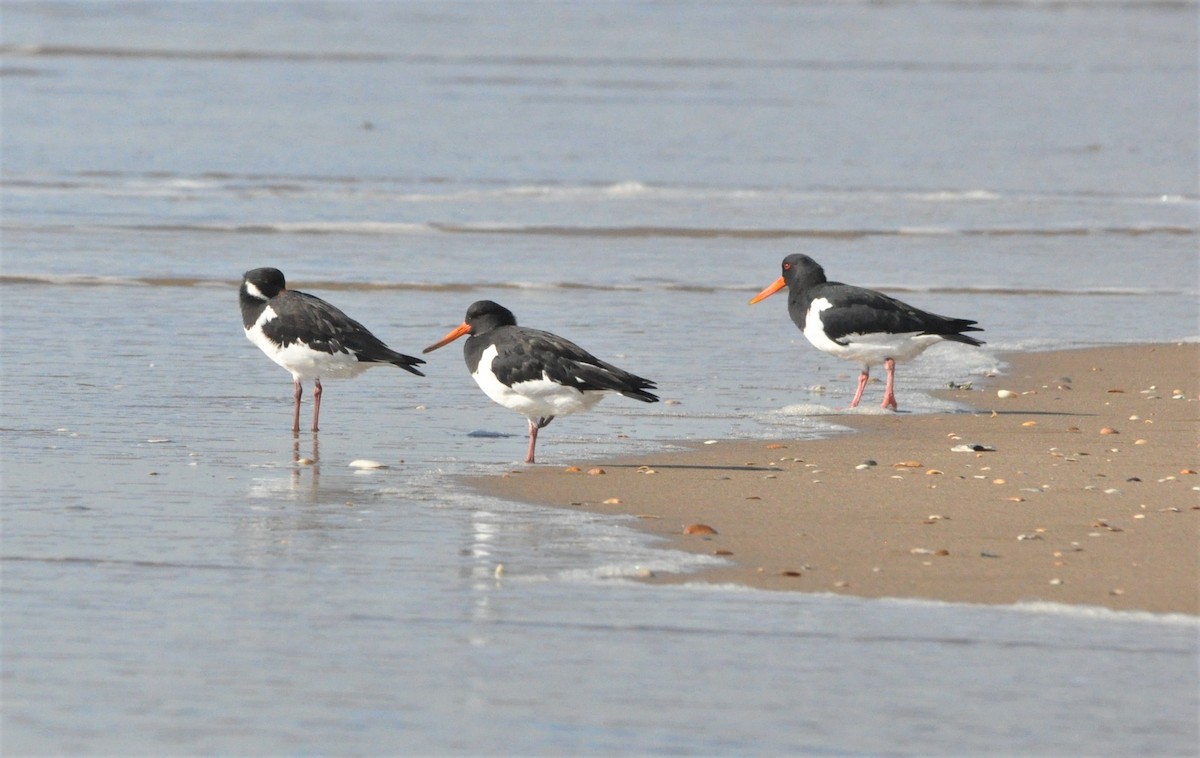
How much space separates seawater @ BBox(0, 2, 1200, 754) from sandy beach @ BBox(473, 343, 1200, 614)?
253 millimetres

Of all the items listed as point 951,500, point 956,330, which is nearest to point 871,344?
point 956,330

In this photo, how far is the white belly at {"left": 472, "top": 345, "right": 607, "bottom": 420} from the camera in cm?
807

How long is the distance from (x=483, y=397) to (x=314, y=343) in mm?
1354

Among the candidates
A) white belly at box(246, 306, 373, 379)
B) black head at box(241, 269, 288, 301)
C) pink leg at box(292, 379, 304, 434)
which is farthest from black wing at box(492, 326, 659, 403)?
black head at box(241, 269, 288, 301)

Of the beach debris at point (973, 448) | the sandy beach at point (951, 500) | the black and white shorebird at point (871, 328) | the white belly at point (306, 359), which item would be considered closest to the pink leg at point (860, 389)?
the black and white shorebird at point (871, 328)

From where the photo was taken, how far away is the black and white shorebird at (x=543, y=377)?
806cm

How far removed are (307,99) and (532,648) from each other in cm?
2658

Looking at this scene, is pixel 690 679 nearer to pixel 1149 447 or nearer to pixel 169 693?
pixel 169 693

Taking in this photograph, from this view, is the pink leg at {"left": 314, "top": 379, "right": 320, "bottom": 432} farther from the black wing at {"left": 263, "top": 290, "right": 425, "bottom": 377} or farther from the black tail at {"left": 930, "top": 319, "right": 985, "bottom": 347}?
the black tail at {"left": 930, "top": 319, "right": 985, "bottom": 347}

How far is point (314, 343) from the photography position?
8.84m

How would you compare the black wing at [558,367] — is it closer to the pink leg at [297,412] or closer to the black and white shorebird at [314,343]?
the black and white shorebird at [314,343]

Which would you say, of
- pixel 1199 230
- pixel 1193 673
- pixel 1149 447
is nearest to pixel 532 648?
pixel 1193 673

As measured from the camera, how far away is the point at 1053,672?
498 centimetres

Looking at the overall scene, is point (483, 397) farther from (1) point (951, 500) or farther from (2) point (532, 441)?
(1) point (951, 500)
